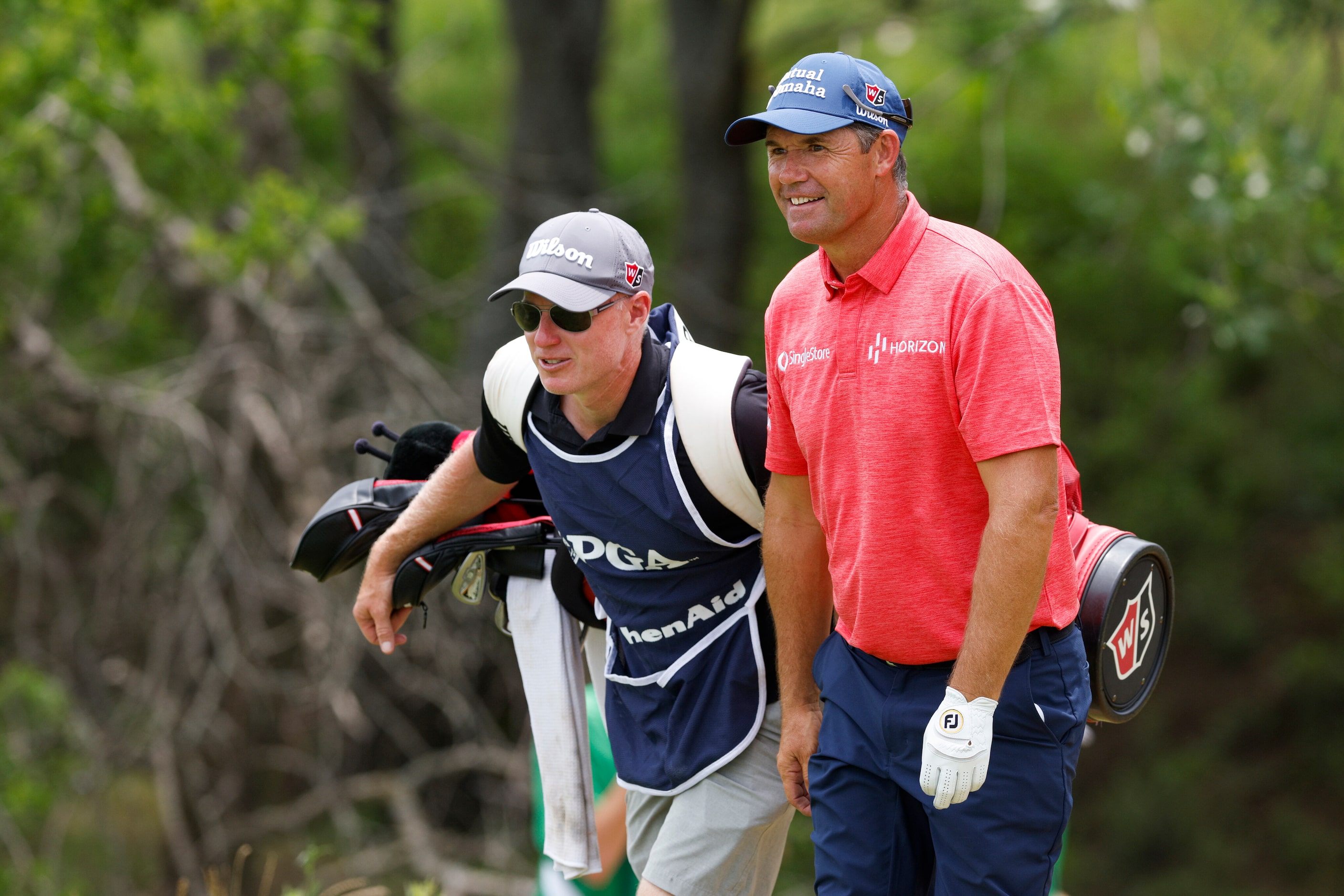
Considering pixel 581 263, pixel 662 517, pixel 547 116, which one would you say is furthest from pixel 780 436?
pixel 547 116

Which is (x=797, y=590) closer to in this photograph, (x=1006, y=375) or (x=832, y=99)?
(x=1006, y=375)

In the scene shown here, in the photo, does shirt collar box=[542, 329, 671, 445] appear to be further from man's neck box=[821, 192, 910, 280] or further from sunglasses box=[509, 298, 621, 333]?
man's neck box=[821, 192, 910, 280]

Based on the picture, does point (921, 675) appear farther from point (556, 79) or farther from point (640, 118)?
point (640, 118)

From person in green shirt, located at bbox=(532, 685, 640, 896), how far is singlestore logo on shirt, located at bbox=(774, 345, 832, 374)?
216 cm

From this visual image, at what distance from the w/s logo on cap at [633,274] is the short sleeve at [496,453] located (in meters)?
0.47

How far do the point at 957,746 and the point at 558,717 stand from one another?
1124 millimetres

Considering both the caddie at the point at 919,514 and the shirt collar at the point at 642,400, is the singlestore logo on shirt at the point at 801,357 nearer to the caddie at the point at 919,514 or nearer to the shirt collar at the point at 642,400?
the caddie at the point at 919,514

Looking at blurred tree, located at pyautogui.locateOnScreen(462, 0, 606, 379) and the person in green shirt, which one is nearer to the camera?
the person in green shirt

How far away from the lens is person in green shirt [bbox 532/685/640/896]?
4203mm

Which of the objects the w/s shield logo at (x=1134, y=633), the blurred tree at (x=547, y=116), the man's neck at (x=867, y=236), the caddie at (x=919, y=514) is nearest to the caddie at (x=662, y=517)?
the caddie at (x=919, y=514)

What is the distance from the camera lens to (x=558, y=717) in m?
2.84

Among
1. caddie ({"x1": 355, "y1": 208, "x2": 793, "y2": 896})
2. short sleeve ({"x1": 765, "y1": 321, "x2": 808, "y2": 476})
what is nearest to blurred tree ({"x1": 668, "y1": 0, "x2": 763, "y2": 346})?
caddie ({"x1": 355, "y1": 208, "x2": 793, "y2": 896})

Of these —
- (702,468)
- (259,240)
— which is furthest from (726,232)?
(702,468)

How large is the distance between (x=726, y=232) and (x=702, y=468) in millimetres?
6645
